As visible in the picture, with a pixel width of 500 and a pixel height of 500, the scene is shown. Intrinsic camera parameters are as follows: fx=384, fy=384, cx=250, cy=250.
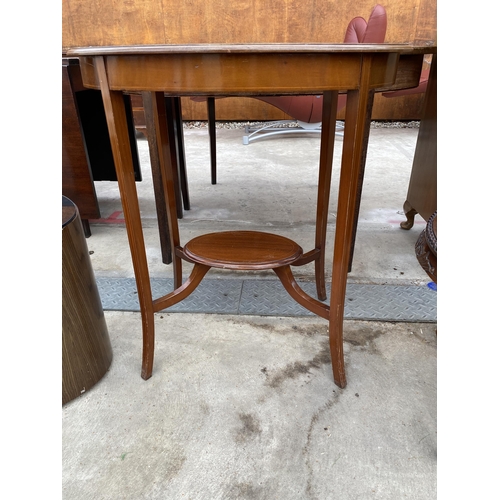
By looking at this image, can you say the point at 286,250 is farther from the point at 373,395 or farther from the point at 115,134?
the point at 115,134

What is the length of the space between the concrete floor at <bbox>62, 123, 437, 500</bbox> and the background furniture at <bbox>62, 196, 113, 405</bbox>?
0.19 ft

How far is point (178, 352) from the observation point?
1288mm

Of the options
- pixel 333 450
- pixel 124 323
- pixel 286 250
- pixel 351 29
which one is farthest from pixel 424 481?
pixel 351 29

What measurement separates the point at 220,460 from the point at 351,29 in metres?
2.62

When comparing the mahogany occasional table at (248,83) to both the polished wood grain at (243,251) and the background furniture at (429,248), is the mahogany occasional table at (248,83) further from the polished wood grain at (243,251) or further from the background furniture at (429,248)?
the background furniture at (429,248)

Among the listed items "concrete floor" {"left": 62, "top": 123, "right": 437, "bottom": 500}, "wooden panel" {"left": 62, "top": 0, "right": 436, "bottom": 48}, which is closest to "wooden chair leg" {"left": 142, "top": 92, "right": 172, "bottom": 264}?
"concrete floor" {"left": 62, "top": 123, "right": 437, "bottom": 500}

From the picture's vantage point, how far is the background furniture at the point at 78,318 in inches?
39.3

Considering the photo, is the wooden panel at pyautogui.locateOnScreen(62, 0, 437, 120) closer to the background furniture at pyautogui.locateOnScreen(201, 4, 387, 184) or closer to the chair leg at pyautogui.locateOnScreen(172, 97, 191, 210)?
the background furniture at pyautogui.locateOnScreen(201, 4, 387, 184)

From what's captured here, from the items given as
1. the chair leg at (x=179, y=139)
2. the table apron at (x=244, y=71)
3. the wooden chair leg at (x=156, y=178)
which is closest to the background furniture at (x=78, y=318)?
the table apron at (x=244, y=71)

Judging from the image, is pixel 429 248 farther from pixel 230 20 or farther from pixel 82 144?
pixel 230 20

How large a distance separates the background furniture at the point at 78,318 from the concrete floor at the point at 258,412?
6 cm

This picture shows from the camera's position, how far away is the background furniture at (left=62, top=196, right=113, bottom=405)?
100 centimetres

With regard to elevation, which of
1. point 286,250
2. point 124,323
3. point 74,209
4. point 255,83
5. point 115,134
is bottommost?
point 124,323

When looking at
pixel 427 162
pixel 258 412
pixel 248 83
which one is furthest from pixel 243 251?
pixel 427 162
